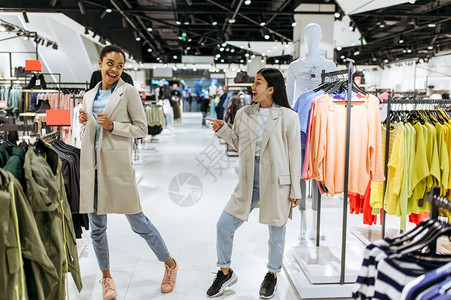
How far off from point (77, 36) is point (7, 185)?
1300 cm

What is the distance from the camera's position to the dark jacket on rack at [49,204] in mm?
1931

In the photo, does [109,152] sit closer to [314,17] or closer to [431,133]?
[431,133]

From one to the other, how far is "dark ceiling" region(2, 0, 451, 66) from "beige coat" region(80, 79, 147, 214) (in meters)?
7.67

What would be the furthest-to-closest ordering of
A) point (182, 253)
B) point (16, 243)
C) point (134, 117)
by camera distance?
point (182, 253) < point (134, 117) < point (16, 243)

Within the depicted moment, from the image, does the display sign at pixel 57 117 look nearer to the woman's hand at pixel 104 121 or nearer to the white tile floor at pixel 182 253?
the woman's hand at pixel 104 121

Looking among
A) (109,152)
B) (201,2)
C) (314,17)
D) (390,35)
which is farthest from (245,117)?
(390,35)

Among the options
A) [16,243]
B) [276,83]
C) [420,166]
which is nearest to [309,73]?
[276,83]

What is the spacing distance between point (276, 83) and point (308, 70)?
4.12ft

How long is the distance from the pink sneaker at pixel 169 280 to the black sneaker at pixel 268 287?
66 centimetres

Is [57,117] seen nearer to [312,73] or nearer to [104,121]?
[104,121]

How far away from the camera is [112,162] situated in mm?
2830

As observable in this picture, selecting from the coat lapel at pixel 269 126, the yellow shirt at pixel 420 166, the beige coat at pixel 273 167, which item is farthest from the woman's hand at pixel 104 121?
the yellow shirt at pixel 420 166

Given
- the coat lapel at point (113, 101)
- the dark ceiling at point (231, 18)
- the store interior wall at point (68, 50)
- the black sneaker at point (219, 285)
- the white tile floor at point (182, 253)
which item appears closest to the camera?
the coat lapel at point (113, 101)

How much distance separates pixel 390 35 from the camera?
1656 cm
